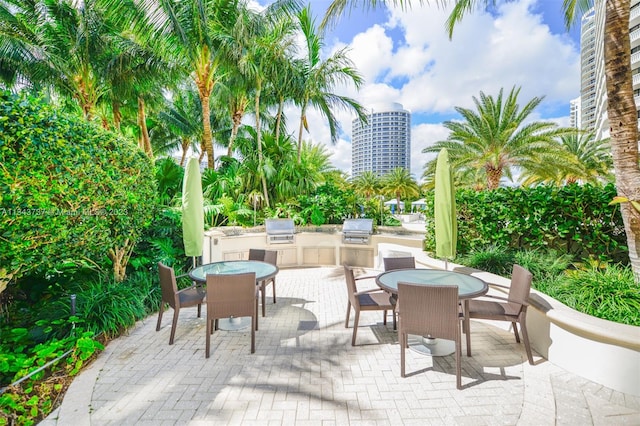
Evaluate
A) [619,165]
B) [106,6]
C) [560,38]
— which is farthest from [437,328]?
[106,6]

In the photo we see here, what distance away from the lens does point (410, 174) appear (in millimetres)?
38031

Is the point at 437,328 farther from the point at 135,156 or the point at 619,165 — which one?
the point at 135,156

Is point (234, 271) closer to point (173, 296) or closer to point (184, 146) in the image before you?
point (173, 296)

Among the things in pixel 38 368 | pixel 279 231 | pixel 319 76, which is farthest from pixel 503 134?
pixel 38 368

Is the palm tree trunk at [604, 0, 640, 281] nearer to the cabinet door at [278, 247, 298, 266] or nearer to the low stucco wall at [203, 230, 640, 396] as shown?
the low stucco wall at [203, 230, 640, 396]

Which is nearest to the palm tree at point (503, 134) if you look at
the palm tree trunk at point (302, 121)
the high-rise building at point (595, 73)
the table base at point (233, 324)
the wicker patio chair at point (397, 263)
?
the palm tree trunk at point (302, 121)

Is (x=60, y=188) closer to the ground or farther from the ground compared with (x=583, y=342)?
farther from the ground

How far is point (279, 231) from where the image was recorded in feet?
24.6

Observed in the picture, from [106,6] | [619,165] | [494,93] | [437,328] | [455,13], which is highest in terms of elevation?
[106,6]

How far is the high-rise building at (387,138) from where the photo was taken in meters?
66.2

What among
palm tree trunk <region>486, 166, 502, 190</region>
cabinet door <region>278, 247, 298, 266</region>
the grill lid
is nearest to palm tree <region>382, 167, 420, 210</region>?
palm tree trunk <region>486, 166, 502, 190</region>

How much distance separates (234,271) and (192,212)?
122 cm

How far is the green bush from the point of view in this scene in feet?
10.0

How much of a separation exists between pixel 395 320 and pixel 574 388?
1.90m
